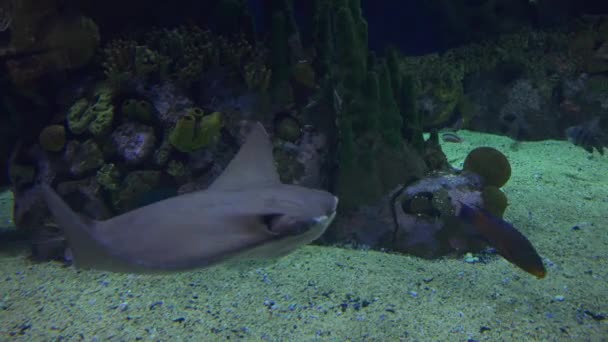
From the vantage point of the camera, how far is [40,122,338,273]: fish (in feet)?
6.91

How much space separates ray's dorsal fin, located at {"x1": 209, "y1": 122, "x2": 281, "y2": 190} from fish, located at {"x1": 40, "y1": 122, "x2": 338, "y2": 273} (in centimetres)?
61

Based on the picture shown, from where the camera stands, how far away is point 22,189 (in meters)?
5.53

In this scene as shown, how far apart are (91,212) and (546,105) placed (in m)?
10.7

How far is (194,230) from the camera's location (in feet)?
7.38

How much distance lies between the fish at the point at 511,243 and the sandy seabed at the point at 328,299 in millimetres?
418

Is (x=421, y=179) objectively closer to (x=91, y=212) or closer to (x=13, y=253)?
(x=91, y=212)

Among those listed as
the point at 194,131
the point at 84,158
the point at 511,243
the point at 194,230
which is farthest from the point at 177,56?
the point at 511,243

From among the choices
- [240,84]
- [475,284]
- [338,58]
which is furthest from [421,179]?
[240,84]

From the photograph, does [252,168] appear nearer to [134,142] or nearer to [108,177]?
[134,142]

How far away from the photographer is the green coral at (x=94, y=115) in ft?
16.7

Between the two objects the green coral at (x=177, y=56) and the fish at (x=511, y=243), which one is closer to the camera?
the fish at (x=511, y=243)

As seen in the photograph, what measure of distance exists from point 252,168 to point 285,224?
1339 mm

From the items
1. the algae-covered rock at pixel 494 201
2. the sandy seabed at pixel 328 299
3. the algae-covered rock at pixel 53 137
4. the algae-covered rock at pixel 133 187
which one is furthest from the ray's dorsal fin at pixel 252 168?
the algae-covered rock at pixel 494 201

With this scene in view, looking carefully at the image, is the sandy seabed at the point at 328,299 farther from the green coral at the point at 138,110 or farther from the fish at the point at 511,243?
the green coral at the point at 138,110
